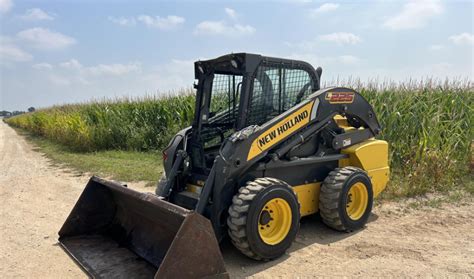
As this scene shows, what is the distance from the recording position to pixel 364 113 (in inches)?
223

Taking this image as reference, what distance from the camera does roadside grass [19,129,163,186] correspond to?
898cm

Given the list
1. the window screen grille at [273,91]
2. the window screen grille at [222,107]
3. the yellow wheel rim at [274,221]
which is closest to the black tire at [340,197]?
the yellow wheel rim at [274,221]

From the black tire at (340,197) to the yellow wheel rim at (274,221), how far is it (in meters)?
0.79

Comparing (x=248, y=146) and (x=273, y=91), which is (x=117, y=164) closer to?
(x=273, y=91)

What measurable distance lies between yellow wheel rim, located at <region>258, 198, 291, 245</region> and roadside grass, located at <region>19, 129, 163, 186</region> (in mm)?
4335

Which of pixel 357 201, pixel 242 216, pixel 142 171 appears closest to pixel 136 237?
pixel 242 216

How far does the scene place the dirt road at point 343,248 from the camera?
3.98 m

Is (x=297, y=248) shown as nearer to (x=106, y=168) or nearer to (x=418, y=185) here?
(x=418, y=185)

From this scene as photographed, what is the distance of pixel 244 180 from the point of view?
14.3 feet

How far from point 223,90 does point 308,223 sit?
2114 millimetres

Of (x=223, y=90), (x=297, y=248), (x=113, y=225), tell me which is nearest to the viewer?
(x=297, y=248)

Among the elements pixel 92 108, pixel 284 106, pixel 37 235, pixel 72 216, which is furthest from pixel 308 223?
pixel 92 108

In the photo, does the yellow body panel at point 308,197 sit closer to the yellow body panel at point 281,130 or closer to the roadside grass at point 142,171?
the yellow body panel at point 281,130

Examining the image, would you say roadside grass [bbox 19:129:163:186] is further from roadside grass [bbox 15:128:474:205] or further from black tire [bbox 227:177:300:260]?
black tire [bbox 227:177:300:260]
